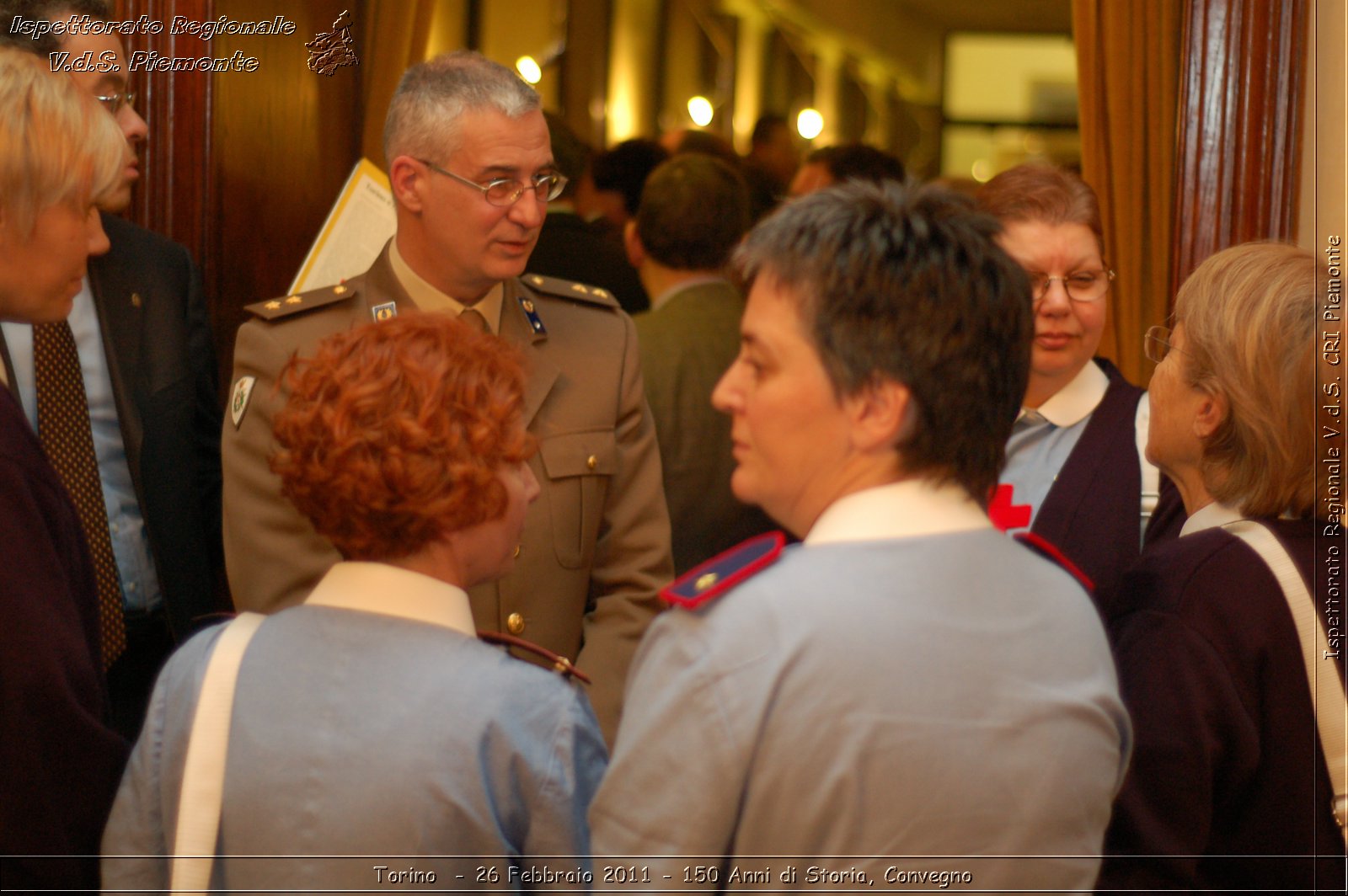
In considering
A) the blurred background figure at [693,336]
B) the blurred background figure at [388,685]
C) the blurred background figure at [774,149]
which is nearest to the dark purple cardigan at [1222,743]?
the blurred background figure at [388,685]

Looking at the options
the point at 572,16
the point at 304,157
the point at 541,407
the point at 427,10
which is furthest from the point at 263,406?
the point at 572,16

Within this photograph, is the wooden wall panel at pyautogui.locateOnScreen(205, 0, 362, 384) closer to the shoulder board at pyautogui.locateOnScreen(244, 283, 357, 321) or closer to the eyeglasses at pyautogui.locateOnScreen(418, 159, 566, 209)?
the shoulder board at pyautogui.locateOnScreen(244, 283, 357, 321)

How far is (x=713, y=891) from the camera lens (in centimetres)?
118

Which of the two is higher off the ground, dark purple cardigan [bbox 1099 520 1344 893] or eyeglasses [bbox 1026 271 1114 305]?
eyeglasses [bbox 1026 271 1114 305]

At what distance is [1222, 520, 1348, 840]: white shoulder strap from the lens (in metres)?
1.45

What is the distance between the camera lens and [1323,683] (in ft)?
4.76

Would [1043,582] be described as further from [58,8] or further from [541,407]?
[58,8]

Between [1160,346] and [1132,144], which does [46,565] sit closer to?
A: [1160,346]

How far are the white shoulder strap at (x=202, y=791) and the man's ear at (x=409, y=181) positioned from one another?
41.1 inches

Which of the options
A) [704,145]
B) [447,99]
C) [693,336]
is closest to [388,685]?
[447,99]

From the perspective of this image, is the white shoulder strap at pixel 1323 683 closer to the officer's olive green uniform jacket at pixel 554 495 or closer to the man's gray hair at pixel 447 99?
the officer's olive green uniform jacket at pixel 554 495

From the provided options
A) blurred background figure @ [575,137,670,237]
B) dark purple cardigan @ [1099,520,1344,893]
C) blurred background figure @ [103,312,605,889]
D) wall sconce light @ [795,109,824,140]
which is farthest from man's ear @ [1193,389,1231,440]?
wall sconce light @ [795,109,824,140]

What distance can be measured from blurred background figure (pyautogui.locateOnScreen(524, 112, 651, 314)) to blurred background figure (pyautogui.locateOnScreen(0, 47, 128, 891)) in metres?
2.00

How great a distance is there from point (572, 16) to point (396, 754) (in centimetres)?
712
